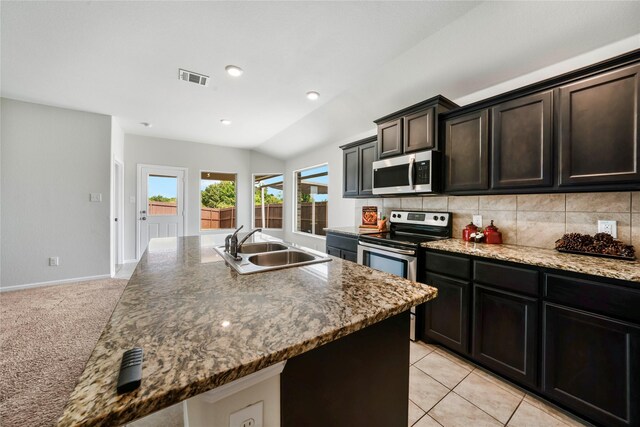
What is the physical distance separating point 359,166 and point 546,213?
6.42 feet

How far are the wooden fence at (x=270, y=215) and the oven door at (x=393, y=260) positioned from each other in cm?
380

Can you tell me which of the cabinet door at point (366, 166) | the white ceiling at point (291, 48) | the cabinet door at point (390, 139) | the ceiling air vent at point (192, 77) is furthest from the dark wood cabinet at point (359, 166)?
the ceiling air vent at point (192, 77)

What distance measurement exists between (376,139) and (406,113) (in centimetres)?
57

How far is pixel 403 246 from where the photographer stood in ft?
7.39

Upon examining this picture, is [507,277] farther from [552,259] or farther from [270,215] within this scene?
[270,215]

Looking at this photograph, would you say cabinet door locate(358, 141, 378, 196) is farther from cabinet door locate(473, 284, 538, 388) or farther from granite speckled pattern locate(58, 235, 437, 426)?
granite speckled pattern locate(58, 235, 437, 426)

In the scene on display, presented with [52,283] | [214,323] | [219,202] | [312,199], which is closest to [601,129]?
[214,323]

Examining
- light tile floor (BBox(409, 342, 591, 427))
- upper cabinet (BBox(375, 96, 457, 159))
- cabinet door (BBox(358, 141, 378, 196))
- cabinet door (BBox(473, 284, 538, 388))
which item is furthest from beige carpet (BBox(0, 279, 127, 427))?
upper cabinet (BBox(375, 96, 457, 159))

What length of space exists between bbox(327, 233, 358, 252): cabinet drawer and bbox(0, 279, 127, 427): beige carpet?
2.52 m

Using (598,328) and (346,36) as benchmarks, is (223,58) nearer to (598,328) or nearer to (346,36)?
(346,36)

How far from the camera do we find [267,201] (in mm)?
6410

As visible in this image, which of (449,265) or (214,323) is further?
(449,265)

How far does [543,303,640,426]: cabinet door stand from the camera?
1266 mm

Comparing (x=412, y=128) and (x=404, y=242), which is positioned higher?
(x=412, y=128)
